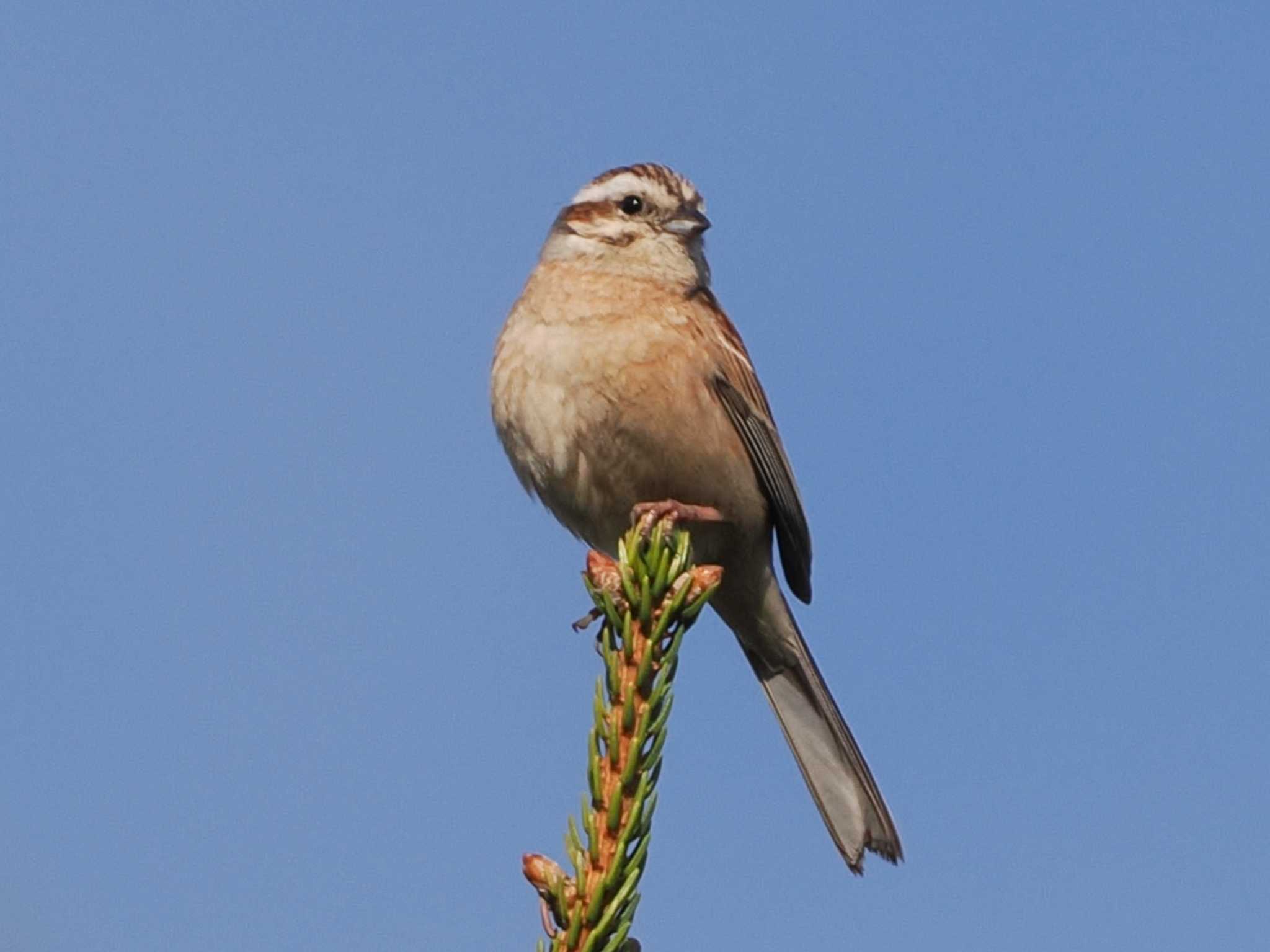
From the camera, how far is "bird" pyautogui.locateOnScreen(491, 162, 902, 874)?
5.41 meters

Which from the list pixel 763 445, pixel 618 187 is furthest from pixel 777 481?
pixel 618 187

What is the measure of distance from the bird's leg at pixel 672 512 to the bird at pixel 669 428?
10mm

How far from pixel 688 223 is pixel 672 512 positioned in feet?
5.40

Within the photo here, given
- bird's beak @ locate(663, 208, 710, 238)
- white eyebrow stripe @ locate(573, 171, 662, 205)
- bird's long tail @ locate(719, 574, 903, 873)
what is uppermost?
white eyebrow stripe @ locate(573, 171, 662, 205)

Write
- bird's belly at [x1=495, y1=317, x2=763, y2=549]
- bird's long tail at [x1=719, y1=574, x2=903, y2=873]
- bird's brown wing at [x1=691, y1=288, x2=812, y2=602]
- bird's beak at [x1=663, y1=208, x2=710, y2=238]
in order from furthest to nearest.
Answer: bird's beak at [x1=663, y1=208, x2=710, y2=238] → bird's brown wing at [x1=691, y1=288, x2=812, y2=602] → bird's belly at [x1=495, y1=317, x2=763, y2=549] → bird's long tail at [x1=719, y1=574, x2=903, y2=873]

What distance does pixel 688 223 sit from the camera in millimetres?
6363

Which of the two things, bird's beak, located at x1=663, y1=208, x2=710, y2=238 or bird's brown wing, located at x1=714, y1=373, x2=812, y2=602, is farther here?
bird's beak, located at x1=663, y1=208, x2=710, y2=238

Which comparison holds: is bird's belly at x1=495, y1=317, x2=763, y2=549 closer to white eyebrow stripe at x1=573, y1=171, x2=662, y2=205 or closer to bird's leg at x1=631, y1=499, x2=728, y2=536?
bird's leg at x1=631, y1=499, x2=728, y2=536

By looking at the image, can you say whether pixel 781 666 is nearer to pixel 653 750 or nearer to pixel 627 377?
pixel 627 377

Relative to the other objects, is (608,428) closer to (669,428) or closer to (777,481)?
(669,428)

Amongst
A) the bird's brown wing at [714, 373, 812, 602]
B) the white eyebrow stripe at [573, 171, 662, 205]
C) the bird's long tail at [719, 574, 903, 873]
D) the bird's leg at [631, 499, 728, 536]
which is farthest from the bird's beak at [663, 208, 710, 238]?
the bird's long tail at [719, 574, 903, 873]

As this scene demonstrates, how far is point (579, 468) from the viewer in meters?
5.46

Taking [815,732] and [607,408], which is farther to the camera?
[815,732]

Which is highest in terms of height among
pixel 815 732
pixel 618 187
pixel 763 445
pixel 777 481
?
Result: pixel 618 187
